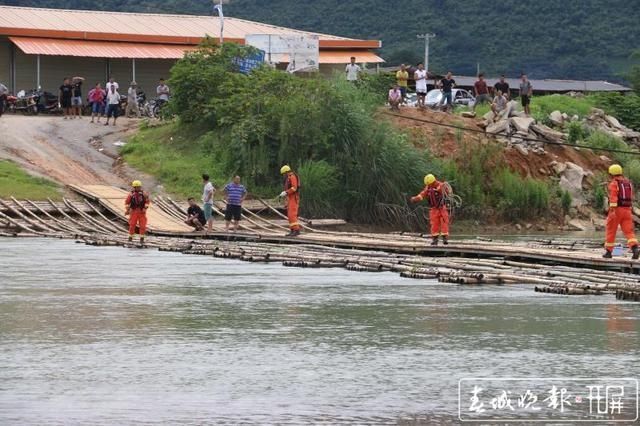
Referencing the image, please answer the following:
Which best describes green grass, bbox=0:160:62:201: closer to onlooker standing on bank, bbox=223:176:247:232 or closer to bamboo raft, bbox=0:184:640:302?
bamboo raft, bbox=0:184:640:302

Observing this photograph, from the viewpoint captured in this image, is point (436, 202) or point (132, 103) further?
point (132, 103)

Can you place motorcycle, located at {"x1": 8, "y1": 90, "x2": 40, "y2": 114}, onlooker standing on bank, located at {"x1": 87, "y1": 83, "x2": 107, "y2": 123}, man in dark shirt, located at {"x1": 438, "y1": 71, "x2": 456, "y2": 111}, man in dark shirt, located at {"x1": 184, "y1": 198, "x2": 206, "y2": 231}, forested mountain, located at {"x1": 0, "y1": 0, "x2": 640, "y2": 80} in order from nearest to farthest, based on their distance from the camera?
man in dark shirt, located at {"x1": 184, "y1": 198, "x2": 206, "y2": 231} < man in dark shirt, located at {"x1": 438, "y1": 71, "x2": 456, "y2": 111} < onlooker standing on bank, located at {"x1": 87, "y1": 83, "x2": 107, "y2": 123} < motorcycle, located at {"x1": 8, "y1": 90, "x2": 40, "y2": 114} < forested mountain, located at {"x1": 0, "y1": 0, "x2": 640, "y2": 80}

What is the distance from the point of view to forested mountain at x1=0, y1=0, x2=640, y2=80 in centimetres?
9712

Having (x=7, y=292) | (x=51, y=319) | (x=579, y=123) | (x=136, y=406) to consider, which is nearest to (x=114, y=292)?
(x=7, y=292)

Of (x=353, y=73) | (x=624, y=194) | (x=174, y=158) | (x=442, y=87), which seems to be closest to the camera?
(x=624, y=194)

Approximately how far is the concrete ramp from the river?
11.1 meters

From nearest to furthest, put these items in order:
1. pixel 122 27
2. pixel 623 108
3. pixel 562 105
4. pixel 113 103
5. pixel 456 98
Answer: pixel 113 103
pixel 562 105
pixel 623 108
pixel 122 27
pixel 456 98

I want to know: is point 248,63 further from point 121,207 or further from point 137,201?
point 137,201

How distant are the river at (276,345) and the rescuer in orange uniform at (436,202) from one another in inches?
144

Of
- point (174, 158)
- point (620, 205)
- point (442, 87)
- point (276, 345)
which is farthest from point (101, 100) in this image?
point (276, 345)

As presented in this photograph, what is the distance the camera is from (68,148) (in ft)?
157

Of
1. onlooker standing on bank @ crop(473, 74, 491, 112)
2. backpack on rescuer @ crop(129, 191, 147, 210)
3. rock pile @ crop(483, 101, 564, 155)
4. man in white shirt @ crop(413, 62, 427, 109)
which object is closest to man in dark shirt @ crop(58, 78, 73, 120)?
man in white shirt @ crop(413, 62, 427, 109)

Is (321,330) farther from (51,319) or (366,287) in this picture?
(366,287)

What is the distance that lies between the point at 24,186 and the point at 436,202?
16768 mm
